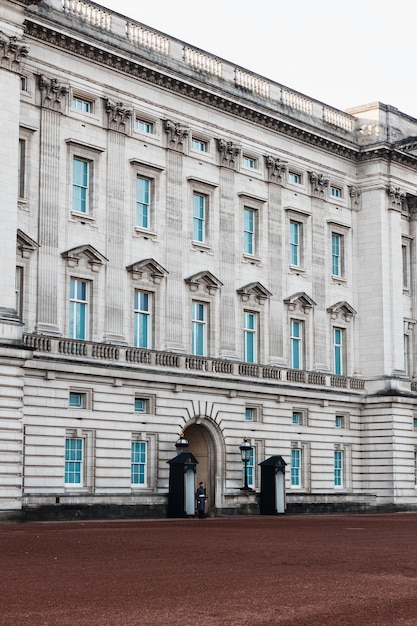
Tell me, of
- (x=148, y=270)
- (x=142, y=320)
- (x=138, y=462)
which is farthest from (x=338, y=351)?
(x=138, y=462)

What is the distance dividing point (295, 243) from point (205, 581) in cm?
4484

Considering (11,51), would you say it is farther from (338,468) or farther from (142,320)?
(338,468)

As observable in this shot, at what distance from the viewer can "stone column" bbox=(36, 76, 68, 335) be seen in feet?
157

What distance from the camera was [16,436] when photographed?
42594mm

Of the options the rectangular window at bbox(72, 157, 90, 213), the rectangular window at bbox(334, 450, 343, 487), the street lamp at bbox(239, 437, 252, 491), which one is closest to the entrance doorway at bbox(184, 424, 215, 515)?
the street lamp at bbox(239, 437, 252, 491)

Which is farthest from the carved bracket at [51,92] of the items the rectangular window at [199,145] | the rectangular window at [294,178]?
the rectangular window at [294,178]

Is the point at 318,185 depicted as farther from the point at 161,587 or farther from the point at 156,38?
the point at 161,587

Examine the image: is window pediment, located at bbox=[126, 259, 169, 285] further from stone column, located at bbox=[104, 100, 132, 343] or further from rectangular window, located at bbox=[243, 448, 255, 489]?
rectangular window, located at bbox=[243, 448, 255, 489]

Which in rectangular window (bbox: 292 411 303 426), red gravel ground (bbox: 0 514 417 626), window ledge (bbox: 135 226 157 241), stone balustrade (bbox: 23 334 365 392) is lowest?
red gravel ground (bbox: 0 514 417 626)

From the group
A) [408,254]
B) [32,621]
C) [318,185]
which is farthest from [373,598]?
[408,254]

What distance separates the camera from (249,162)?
199 feet

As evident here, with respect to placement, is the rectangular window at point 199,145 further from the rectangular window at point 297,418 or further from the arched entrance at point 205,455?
the rectangular window at point 297,418

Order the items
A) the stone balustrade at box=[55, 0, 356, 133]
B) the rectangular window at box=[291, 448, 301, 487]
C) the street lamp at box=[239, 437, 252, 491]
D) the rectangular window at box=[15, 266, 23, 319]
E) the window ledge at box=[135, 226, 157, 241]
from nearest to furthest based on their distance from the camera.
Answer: the rectangular window at box=[15, 266, 23, 319]
the stone balustrade at box=[55, 0, 356, 133]
the window ledge at box=[135, 226, 157, 241]
the street lamp at box=[239, 437, 252, 491]
the rectangular window at box=[291, 448, 301, 487]

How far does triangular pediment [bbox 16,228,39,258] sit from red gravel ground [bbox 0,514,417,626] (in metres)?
17.9
